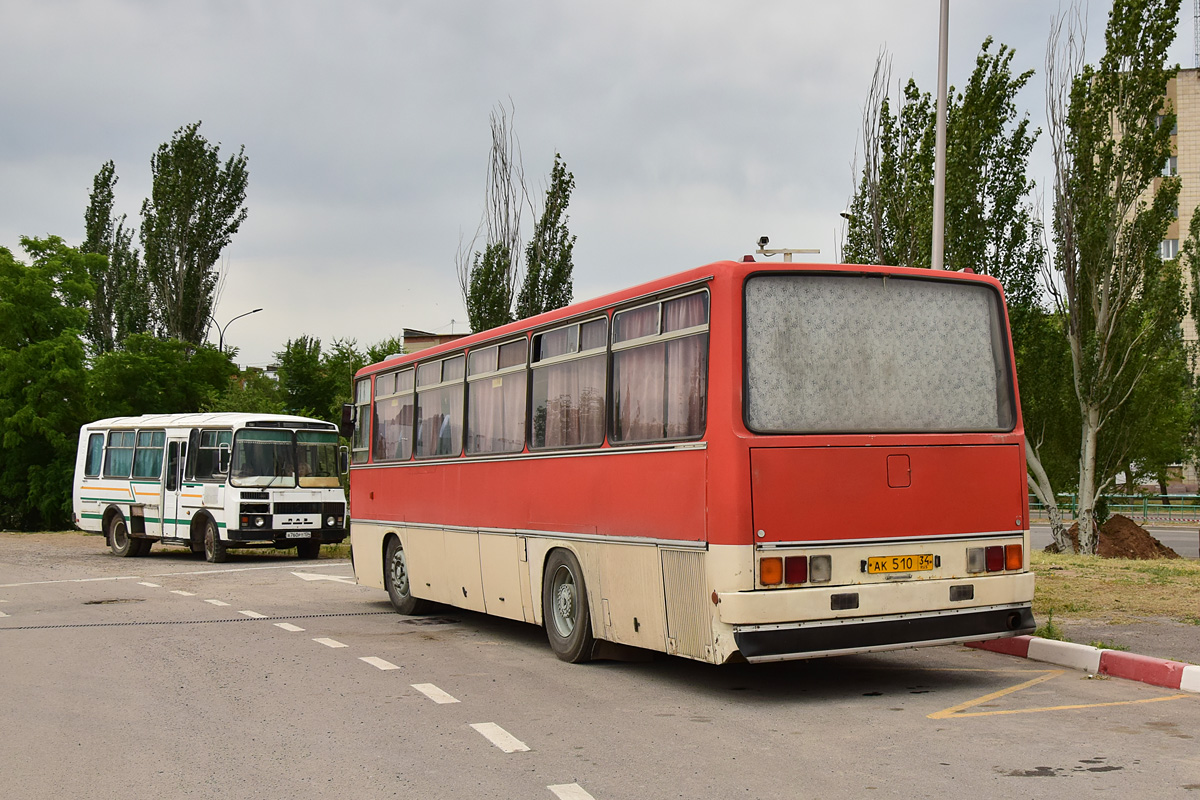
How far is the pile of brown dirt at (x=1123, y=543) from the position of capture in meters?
26.5

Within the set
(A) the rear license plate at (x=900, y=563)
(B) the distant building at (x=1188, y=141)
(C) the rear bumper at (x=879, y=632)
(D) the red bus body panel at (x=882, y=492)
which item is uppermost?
(B) the distant building at (x=1188, y=141)

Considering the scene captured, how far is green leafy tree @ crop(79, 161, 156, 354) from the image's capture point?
52344 mm

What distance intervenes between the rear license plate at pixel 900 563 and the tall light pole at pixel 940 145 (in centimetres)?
811

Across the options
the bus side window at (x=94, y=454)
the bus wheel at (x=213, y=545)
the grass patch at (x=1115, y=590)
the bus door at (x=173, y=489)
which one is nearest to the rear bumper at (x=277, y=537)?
the bus wheel at (x=213, y=545)

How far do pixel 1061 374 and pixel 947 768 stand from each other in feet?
72.3

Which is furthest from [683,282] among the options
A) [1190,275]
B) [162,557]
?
[1190,275]

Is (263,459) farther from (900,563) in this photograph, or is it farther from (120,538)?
(900,563)

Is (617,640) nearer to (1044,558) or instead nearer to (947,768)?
(947,768)

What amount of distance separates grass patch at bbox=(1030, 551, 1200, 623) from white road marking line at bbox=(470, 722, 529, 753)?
6.03 meters

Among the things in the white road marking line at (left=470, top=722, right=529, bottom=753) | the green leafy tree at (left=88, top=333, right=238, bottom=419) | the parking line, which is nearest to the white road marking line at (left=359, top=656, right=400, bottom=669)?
the parking line

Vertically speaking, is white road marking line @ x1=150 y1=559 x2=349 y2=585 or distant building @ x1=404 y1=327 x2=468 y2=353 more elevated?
distant building @ x1=404 y1=327 x2=468 y2=353

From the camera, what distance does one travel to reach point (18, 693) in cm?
955

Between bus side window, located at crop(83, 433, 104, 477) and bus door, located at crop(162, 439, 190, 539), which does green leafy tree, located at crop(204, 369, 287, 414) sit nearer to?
bus side window, located at crop(83, 433, 104, 477)

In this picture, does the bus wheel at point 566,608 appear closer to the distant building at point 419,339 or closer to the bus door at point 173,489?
the bus door at point 173,489
